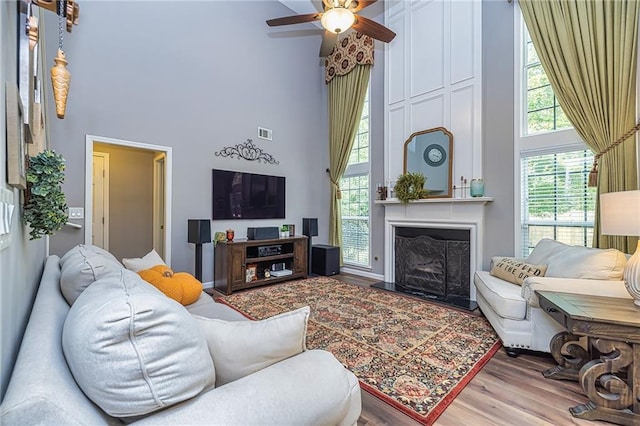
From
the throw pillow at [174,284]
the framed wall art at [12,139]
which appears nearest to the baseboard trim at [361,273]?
the throw pillow at [174,284]

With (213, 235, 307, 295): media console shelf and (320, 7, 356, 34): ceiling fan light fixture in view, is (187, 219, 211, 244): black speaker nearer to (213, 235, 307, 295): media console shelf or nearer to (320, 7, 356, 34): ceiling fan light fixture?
(213, 235, 307, 295): media console shelf

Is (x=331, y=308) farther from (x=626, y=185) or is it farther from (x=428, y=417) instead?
(x=626, y=185)

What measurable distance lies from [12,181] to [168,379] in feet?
2.55

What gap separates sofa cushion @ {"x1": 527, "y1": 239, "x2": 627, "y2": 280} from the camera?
2154 mm

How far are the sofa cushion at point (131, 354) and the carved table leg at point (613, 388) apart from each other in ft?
6.96

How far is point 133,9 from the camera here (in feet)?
11.9

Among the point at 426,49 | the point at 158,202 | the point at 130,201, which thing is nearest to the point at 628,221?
the point at 426,49

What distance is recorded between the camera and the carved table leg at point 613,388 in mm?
1587

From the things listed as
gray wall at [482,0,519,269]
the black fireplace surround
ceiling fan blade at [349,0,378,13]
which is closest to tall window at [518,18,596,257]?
gray wall at [482,0,519,269]

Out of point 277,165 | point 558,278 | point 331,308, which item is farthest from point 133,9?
point 558,278

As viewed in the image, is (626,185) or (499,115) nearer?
(626,185)

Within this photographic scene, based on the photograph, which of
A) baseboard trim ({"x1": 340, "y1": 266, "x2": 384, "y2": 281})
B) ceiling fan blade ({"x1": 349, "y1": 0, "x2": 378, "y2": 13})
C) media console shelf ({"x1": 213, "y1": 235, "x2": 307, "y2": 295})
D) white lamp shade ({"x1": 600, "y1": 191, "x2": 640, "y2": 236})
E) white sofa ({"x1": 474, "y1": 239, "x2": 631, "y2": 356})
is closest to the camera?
white lamp shade ({"x1": 600, "y1": 191, "x2": 640, "y2": 236})

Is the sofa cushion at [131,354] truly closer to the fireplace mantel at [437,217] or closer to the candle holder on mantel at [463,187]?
the fireplace mantel at [437,217]

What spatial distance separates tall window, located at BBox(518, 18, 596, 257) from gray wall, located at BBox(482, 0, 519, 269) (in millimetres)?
121
